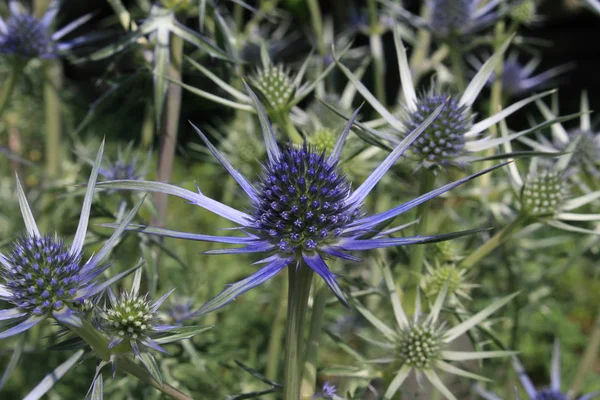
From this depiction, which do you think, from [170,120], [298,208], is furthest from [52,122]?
[298,208]

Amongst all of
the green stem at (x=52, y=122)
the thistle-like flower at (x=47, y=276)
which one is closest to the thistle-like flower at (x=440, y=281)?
the thistle-like flower at (x=47, y=276)

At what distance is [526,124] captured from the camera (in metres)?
4.08

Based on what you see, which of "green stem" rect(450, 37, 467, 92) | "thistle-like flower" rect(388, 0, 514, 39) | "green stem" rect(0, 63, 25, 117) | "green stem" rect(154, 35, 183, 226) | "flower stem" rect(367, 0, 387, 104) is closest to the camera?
"green stem" rect(154, 35, 183, 226)

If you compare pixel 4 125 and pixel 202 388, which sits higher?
pixel 4 125

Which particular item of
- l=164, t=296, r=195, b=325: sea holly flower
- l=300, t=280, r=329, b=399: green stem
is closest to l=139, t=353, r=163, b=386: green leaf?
l=300, t=280, r=329, b=399: green stem

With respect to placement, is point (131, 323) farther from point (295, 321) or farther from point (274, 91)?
point (274, 91)

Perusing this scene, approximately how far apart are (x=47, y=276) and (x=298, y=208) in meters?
0.38

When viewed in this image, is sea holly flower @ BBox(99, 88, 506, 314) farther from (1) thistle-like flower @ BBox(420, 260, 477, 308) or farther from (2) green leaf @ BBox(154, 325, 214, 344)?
(1) thistle-like flower @ BBox(420, 260, 477, 308)

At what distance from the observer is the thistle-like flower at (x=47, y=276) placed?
864 millimetres

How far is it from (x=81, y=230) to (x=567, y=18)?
434 centimetres

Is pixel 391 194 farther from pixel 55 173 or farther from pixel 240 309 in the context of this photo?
pixel 55 173

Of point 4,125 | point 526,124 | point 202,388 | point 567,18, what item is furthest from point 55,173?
point 567,18

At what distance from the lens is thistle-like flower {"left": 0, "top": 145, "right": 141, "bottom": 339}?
0.86 meters

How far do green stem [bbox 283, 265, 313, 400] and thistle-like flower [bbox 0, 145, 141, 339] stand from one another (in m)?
0.25
